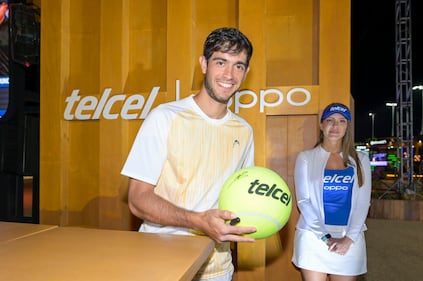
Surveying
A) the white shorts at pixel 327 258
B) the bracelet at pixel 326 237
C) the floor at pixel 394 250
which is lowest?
the floor at pixel 394 250

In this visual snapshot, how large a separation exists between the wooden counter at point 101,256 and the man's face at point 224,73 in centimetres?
76

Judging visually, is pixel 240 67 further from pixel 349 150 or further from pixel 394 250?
pixel 394 250

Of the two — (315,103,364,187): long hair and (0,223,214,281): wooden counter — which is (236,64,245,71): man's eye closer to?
(0,223,214,281): wooden counter

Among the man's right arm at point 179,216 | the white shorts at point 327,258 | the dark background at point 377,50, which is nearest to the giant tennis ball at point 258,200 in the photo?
the man's right arm at point 179,216

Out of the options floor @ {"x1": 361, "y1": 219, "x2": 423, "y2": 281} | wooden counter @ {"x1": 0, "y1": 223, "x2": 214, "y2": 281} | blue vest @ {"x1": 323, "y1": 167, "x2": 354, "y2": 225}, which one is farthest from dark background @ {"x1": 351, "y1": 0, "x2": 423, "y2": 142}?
wooden counter @ {"x1": 0, "y1": 223, "x2": 214, "y2": 281}

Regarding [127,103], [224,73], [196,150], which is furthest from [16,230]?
[127,103]

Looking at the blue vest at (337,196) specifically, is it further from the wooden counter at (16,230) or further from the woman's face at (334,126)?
the wooden counter at (16,230)

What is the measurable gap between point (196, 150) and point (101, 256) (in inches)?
32.0

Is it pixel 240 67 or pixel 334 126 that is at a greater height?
pixel 240 67

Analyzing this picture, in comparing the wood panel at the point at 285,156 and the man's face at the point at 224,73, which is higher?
the man's face at the point at 224,73

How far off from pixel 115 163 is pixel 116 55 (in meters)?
0.99

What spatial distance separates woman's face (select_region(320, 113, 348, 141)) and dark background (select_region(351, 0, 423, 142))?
867 centimetres

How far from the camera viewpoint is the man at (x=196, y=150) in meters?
1.56

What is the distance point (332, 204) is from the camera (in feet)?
7.72
